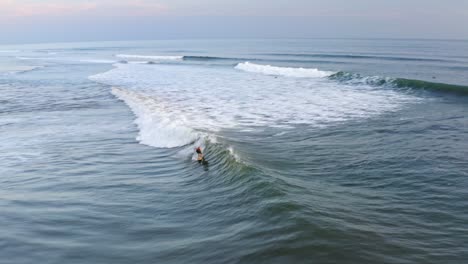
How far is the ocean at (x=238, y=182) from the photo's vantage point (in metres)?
8.06

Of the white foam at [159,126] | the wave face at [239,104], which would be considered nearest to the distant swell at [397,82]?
the wave face at [239,104]

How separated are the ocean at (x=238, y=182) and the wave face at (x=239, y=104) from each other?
172mm

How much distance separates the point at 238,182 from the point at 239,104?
14.8 metres

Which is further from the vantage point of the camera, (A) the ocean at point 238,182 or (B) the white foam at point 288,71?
(B) the white foam at point 288,71

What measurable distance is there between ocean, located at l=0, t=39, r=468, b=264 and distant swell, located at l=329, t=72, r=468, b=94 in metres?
3.81

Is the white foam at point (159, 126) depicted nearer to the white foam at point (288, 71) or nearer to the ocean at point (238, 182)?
→ the ocean at point (238, 182)

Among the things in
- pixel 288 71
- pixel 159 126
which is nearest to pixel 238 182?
pixel 159 126

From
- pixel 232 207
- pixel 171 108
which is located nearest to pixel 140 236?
pixel 232 207

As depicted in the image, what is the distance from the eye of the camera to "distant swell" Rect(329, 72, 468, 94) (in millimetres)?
30656

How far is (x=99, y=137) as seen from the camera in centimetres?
1867

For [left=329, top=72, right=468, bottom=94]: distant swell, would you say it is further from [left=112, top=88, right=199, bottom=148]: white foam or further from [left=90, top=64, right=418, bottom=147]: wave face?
[left=112, top=88, right=199, bottom=148]: white foam

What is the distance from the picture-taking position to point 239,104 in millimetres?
26375

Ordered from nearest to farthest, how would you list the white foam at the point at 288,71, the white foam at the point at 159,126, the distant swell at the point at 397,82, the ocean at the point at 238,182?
the ocean at the point at 238,182 < the white foam at the point at 159,126 < the distant swell at the point at 397,82 < the white foam at the point at 288,71

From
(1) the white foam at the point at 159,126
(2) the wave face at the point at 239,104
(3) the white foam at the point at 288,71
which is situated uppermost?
(3) the white foam at the point at 288,71
